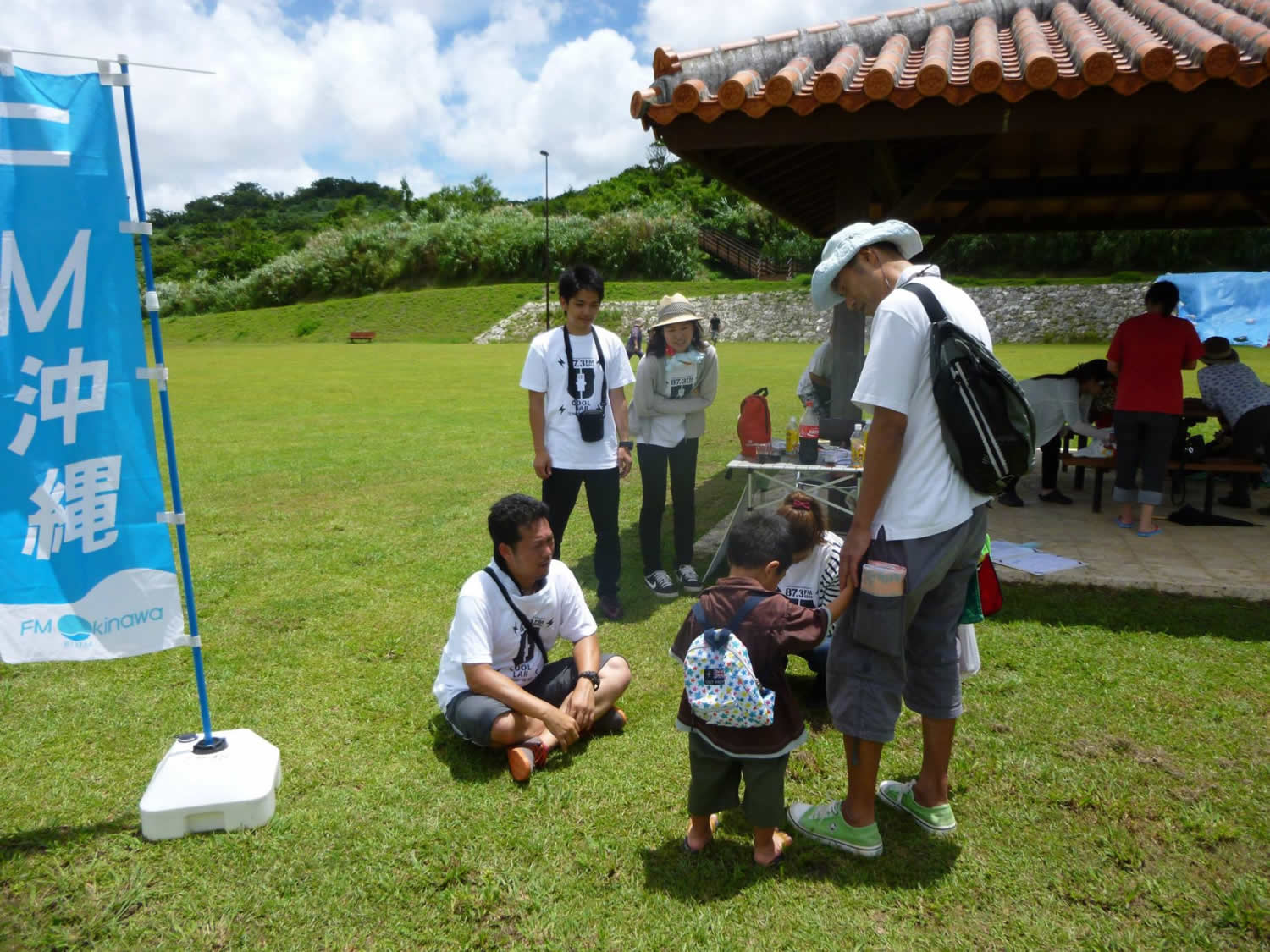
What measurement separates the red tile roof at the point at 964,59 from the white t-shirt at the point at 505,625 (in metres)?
2.79

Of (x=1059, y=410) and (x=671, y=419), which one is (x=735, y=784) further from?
(x=1059, y=410)

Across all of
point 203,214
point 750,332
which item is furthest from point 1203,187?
point 203,214

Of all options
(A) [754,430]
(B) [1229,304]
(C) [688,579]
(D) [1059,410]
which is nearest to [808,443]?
(A) [754,430]

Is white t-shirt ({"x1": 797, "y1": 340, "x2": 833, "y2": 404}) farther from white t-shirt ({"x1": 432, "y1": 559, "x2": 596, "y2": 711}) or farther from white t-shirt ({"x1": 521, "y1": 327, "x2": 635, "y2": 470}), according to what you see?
white t-shirt ({"x1": 432, "y1": 559, "x2": 596, "y2": 711})

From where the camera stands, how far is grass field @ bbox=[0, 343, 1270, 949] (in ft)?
8.06

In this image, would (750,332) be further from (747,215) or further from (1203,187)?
(1203,187)

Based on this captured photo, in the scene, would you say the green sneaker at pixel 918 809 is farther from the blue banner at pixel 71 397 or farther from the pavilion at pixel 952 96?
the pavilion at pixel 952 96

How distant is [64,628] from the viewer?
8.72 ft

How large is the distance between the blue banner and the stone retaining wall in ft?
99.0

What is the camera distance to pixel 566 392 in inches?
182

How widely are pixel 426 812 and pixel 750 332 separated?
37.5m

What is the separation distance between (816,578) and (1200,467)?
4659mm

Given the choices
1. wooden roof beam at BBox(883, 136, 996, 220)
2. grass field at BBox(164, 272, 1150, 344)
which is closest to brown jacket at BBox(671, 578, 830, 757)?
wooden roof beam at BBox(883, 136, 996, 220)

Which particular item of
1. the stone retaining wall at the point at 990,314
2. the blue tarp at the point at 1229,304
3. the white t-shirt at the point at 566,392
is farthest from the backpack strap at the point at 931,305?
the stone retaining wall at the point at 990,314
